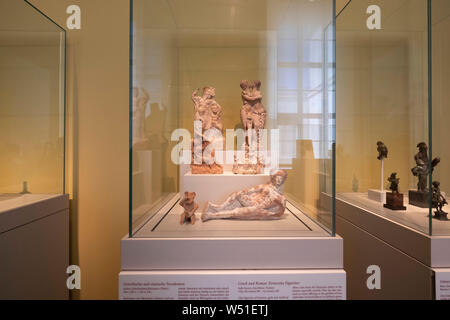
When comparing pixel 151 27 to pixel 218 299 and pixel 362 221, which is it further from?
pixel 362 221

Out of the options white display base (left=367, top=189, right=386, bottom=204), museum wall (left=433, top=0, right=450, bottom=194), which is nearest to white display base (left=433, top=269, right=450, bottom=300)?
museum wall (left=433, top=0, right=450, bottom=194)

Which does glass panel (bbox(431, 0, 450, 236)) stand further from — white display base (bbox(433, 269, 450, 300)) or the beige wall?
the beige wall

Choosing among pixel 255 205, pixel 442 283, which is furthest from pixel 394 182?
pixel 255 205

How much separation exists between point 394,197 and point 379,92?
3.01 ft

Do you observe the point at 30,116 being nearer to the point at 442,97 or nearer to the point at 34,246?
the point at 34,246

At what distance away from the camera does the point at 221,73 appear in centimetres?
227

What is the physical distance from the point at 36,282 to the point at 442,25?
3.27 m

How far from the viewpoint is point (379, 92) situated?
256 cm

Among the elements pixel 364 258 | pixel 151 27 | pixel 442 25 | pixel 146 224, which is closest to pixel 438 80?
pixel 442 25

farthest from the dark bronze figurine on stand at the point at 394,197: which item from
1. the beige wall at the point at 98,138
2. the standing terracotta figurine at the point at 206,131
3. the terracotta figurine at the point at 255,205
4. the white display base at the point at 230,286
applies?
the beige wall at the point at 98,138

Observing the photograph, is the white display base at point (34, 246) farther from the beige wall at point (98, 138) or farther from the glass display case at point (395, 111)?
the glass display case at point (395, 111)

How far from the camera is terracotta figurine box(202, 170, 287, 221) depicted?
1890mm

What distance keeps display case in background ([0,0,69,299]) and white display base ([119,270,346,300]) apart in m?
1.05

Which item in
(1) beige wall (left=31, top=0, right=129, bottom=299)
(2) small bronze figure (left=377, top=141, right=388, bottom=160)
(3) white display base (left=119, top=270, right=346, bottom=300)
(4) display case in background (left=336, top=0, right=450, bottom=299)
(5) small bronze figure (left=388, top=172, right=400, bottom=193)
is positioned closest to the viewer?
(3) white display base (left=119, top=270, right=346, bottom=300)
